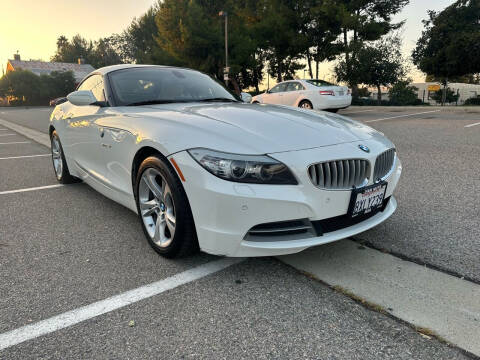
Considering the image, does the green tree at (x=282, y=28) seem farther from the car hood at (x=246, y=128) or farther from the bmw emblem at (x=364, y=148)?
the bmw emblem at (x=364, y=148)

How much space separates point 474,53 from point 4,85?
53.8 metres

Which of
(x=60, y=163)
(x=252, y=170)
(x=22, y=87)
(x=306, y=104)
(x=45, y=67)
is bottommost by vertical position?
(x=60, y=163)

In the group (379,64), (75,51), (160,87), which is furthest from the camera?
(75,51)

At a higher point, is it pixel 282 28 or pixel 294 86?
pixel 282 28

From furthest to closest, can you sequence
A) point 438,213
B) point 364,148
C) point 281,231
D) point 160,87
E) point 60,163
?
1. point 60,163
2. point 160,87
3. point 438,213
4. point 364,148
5. point 281,231

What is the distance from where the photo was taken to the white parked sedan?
499 inches

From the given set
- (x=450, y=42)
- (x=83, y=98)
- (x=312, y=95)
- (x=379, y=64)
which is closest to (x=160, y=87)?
(x=83, y=98)

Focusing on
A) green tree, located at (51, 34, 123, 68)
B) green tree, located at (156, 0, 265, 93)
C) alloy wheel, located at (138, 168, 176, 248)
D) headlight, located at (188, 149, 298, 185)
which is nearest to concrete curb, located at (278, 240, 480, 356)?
headlight, located at (188, 149, 298, 185)

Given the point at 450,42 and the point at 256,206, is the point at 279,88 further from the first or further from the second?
the point at 450,42

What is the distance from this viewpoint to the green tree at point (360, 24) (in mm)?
25359

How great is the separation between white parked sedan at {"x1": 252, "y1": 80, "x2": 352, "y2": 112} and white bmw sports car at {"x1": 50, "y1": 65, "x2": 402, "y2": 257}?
10.1 meters

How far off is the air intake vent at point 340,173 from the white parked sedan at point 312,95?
10761 mm

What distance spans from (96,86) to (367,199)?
2976mm

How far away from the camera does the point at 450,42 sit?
99.0 feet
